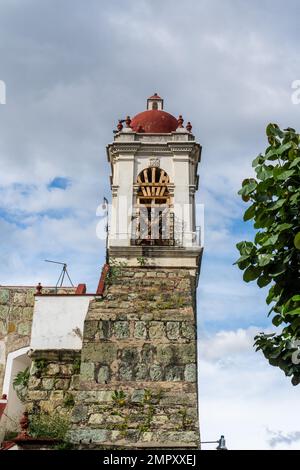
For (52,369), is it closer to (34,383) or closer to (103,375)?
(34,383)

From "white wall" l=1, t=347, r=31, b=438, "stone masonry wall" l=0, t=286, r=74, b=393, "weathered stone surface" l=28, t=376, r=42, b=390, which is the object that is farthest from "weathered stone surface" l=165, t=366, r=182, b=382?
"stone masonry wall" l=0, t=286, r=74, b=393

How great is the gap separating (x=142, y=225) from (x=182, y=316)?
3730mm

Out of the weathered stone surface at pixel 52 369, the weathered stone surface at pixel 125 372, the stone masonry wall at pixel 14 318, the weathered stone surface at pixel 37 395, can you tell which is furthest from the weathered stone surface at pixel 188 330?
the stone masonry wall at pixel 14 318

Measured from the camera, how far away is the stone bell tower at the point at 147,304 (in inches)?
390

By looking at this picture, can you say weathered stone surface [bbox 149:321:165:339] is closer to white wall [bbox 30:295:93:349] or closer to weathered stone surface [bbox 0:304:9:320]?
white wall [bbox 30:295:93:349]

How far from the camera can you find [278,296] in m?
6.42

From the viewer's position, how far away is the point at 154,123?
16344 mm

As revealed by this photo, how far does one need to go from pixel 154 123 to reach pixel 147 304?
584cm

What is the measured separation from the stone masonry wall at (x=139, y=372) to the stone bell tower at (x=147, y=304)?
0.02m

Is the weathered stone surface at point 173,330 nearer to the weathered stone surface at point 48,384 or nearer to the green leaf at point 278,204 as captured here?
the weathered stone surface at point 48,384

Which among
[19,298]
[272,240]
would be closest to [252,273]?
[272,240]

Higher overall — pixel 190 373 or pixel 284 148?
pixel 284 148
